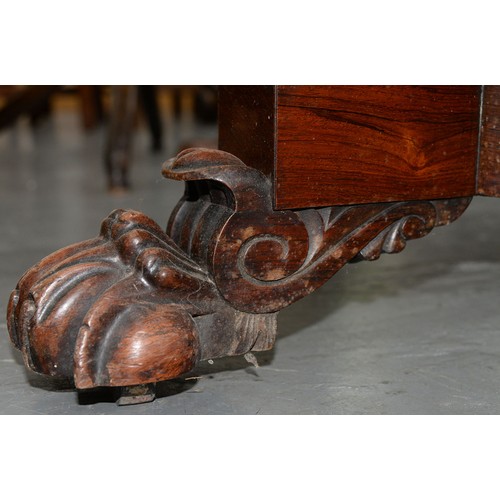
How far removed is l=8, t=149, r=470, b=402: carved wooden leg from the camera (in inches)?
29.8

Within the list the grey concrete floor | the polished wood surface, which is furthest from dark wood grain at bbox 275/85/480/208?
the grey concrete floor

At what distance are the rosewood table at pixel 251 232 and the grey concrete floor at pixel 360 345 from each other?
2.8 inches

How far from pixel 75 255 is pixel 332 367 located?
33cm

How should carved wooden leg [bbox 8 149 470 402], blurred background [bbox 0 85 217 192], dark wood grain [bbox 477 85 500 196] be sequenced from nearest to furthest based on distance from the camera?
carved wooden leg [bbox 8 149 470 402], dark wood grain [bbox 477 85 500 196], blurred background [bbox 0 85 217 192]

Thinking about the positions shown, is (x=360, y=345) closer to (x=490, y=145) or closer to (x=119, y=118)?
(x=490, y=145)

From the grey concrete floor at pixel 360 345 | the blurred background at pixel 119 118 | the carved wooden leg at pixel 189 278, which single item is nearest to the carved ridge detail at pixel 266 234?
the carved wooden leg at pixel 189 278

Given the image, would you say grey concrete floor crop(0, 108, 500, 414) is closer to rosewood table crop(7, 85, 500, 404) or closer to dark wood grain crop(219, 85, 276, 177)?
rosewood table crop(7, 85, 500, 404)

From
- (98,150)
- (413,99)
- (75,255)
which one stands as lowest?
(98,150)

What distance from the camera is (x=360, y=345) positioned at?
1.05 meters

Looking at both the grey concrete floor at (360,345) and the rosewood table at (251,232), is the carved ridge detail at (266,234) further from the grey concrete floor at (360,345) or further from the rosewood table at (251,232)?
the grey concrete floor at (360,345)

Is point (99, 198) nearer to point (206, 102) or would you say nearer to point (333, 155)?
point (333, 155)

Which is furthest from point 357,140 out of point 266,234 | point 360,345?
point 360,345

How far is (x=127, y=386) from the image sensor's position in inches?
31.5
